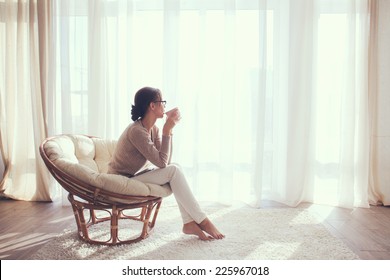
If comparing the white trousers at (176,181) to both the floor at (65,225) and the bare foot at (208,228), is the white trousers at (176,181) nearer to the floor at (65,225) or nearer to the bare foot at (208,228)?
the bare foot at (208,228)

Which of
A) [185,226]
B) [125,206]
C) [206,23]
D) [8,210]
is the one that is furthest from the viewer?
[206,23]

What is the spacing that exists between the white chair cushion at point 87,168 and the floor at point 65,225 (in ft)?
1.76

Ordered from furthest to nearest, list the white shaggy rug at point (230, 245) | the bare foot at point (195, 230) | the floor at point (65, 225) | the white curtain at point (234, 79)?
1. the white curtain at point (234, 79)
2. the bare foot at point (195, 230)
3. the floor at point (65, 225)
4. the white shaggy rug at point (230, 245)

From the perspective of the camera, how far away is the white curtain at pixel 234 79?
3354mm

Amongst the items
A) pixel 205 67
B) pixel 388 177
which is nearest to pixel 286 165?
pixel 388 177

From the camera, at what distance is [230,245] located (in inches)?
93.0

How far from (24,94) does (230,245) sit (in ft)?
7.98

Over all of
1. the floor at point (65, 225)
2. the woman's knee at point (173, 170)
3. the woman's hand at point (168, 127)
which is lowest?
the floor at point (65, 225)

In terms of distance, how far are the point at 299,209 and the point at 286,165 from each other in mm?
443

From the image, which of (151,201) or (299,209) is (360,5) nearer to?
(299,209)

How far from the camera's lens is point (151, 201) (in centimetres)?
234

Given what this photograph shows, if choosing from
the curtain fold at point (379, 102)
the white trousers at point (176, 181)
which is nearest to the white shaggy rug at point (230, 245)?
the white trousers at point (176, 181)

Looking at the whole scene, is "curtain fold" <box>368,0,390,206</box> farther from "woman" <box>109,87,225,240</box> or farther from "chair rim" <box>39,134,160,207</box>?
"chair rim" <box>39,134,160,207</box>

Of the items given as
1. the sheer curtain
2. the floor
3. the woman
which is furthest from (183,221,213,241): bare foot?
the sheer curtain
